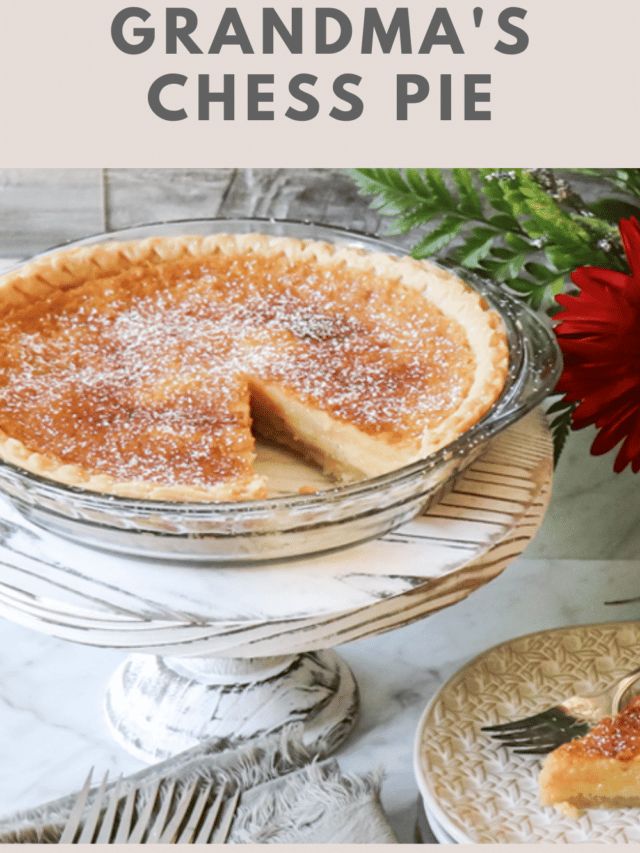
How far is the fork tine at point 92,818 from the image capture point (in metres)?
1.12

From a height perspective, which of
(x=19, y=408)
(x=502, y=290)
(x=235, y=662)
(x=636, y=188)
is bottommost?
(x=235, y=662)

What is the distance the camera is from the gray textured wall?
1.64 meters

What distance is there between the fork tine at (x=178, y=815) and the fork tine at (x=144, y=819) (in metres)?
0.02

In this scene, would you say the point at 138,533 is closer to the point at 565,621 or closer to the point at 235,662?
the point at 235,662

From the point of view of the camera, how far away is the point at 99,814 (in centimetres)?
115

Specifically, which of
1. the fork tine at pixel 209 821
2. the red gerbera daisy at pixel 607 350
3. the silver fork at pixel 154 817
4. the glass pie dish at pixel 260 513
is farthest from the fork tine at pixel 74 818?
the red gerbera daisy at pixel 607 350

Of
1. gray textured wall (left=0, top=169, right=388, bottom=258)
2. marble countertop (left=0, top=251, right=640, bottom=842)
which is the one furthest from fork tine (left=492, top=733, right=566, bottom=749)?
gray textured wall (left=0, top=169, right=388, bottom=258)

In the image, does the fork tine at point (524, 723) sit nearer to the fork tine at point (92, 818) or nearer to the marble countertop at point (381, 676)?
the marble countertop at point (381, 676)

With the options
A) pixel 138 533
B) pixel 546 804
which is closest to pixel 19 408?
pixel 138 533

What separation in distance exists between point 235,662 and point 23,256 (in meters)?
0.69

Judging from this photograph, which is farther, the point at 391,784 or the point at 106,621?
the point at 391,784

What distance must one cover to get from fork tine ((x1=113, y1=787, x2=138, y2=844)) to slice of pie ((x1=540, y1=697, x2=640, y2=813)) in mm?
394

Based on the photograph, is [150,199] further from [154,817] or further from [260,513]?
[154,817]

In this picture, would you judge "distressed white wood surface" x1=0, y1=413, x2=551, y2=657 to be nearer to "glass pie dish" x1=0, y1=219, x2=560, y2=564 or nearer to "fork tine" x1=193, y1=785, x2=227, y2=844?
"glass pie dish" x1=0, y1=219, x2=560, y2=564
